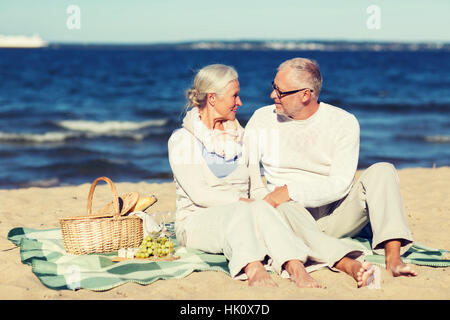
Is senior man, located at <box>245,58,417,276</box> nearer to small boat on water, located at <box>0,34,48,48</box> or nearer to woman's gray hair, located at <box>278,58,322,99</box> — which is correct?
woman's gray hair, located at <box>278,58,322,99</box>

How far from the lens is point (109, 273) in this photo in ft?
14.0

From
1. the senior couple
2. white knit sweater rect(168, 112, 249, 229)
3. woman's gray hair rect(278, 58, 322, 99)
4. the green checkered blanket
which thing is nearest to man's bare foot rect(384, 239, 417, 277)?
the senior couple

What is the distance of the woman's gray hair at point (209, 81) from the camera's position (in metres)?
4.60

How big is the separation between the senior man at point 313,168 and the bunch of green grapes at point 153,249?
32.9 inches

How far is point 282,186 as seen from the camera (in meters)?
4.63

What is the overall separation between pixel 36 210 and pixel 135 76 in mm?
27152

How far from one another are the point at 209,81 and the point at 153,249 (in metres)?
1.44

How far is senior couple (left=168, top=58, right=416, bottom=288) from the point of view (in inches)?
163

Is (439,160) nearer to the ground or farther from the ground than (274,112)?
nearer to the ground

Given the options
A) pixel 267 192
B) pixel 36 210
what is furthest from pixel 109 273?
pixel 36 210

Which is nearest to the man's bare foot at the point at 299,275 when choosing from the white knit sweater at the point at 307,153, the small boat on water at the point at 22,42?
the white knit sweater at the point at 307,153

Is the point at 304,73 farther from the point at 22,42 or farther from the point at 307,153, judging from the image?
the point at 22,42

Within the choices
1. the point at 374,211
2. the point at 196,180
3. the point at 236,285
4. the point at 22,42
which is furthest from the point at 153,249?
the point at 22,42
